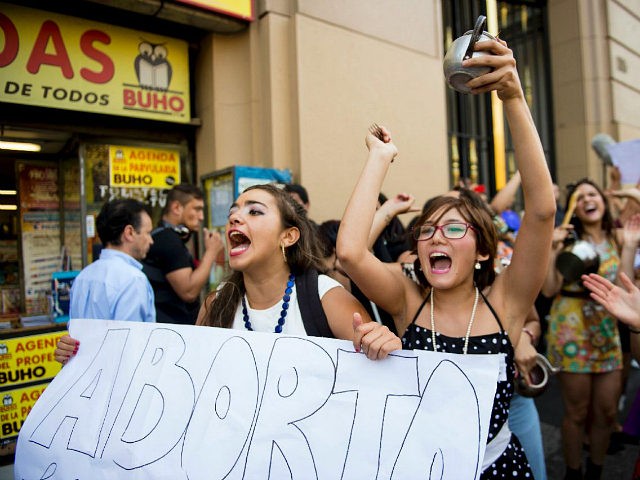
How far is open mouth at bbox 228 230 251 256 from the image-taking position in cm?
209

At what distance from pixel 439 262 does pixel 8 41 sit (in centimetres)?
433

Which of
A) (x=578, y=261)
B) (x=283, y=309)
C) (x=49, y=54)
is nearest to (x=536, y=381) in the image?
(x=283, y=309)

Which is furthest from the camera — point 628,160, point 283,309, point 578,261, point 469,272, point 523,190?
point 628,160

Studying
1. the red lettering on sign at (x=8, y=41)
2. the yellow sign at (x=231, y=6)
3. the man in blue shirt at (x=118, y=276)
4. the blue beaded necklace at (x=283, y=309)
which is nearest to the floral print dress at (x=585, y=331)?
the blue beaded necklace at (x=283, y=309)

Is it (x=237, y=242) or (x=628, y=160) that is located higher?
(x=628, y=160)

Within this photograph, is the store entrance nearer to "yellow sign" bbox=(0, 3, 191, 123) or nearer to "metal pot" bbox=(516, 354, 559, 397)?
"yellow sign" bbox=(0, 3, 191, 123)

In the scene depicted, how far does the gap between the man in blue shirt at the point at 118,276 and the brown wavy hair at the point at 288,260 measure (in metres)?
0.70

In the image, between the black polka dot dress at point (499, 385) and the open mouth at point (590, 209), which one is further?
the open mouth at point (590, 209)

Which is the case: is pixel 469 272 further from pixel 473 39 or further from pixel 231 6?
pixel 231 6

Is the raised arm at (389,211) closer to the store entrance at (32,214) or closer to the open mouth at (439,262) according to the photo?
the open mouth at (439,262)

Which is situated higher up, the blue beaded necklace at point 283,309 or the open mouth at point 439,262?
the open mouth at point 439,262

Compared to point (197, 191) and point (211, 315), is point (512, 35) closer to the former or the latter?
point (197, 191)

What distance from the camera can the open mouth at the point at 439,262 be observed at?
1851 mm

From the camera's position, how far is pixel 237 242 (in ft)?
7.04
